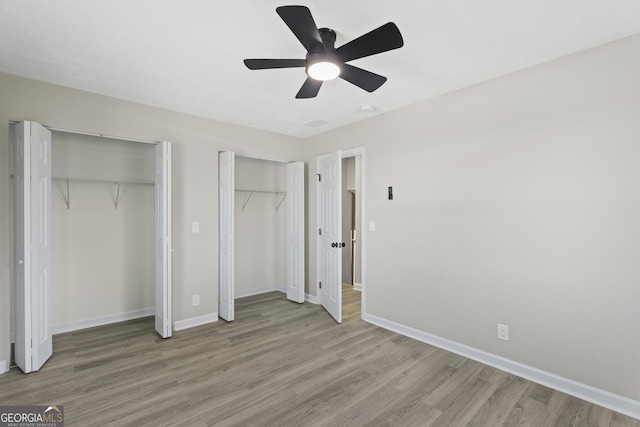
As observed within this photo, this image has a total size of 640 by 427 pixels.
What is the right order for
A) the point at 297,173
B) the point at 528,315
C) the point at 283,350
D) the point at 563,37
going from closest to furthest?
the point at 563,37, the point at 528,315, the point at 283,350, the point at 297,173

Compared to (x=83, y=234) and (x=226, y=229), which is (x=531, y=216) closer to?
(x=226, y=229)

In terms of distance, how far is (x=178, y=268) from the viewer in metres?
3.66

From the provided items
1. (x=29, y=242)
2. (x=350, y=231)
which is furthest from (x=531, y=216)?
(x=29, y=242)

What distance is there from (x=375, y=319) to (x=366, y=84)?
271cm

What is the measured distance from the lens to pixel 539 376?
249 centimetres

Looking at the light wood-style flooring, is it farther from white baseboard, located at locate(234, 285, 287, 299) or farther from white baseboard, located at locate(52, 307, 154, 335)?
white baseboard, located at locate(234, 285, 287, 299)

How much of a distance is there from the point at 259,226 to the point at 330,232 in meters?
1.49

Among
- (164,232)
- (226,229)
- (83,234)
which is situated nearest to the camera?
(164,232)

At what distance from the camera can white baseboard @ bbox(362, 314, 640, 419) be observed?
213 cm

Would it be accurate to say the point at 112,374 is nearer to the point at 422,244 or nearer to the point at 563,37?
the point at 422,244

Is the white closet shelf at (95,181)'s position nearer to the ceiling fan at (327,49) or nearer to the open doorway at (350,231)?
the ceiling fan at (327,49)

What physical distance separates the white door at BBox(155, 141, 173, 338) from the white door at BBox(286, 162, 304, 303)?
183 centimetres

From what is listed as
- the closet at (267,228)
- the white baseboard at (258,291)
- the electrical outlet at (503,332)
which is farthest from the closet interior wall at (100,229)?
the electrical outlet at (503,332)

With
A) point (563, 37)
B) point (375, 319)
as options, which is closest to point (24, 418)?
point (375, 319)
